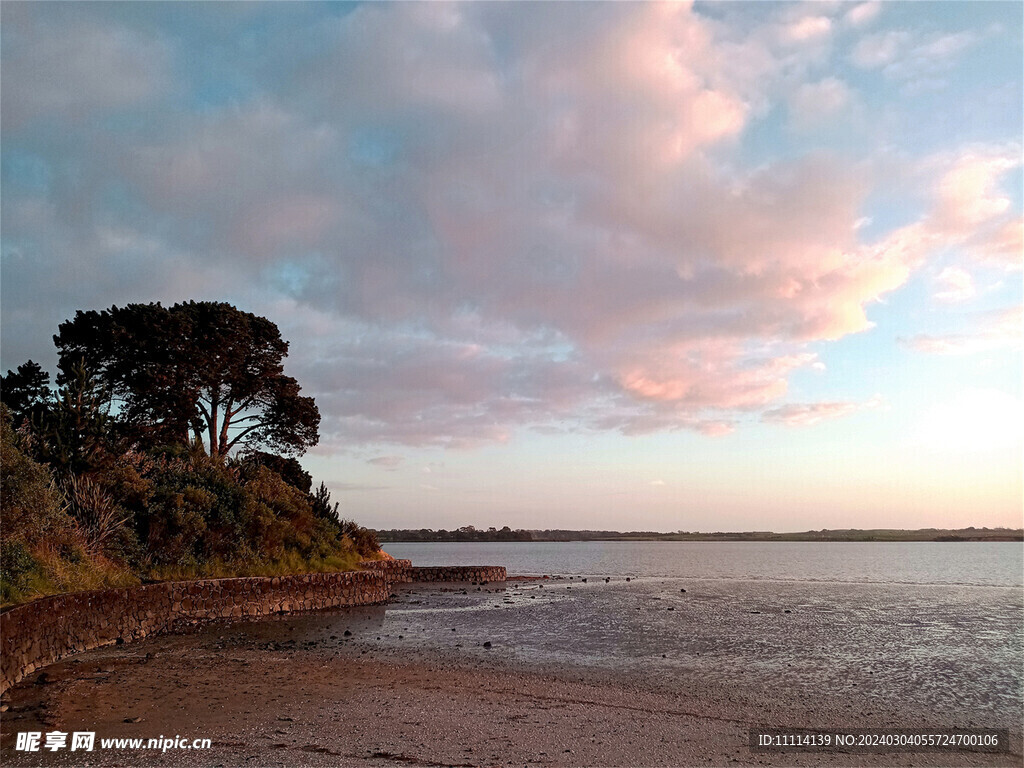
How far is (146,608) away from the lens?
17.6 metres

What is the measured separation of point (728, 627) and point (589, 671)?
9792 millimetres

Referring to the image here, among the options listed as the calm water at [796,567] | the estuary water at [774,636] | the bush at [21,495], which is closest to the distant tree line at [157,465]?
the bush at [21,495]

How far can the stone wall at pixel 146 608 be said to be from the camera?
11.8 m

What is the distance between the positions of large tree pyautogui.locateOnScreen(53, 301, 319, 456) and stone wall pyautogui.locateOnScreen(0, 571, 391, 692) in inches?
417

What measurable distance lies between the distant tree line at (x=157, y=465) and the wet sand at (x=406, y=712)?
3.24 meters

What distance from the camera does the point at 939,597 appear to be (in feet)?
119

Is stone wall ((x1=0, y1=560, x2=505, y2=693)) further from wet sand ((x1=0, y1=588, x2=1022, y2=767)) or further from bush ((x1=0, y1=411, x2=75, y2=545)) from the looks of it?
bush ((x1=0, y1=411, x2=75, y2=545))

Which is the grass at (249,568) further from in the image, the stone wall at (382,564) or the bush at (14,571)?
the bush at (14,571)

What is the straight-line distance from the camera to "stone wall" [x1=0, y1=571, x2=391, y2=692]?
38.8 feet

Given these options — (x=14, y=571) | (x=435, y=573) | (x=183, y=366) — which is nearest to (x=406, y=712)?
(x=14, y=571)

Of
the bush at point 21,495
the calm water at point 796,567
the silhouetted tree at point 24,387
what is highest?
the silhouetted tree at point 24,387

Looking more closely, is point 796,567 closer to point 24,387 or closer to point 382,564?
point 382,564

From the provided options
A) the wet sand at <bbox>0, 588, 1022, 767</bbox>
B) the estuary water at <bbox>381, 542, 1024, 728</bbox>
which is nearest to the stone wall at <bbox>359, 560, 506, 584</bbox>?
the estuary water at <bbox>381, 542, 1024, 728</bbox>

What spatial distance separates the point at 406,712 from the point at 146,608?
10555mm
